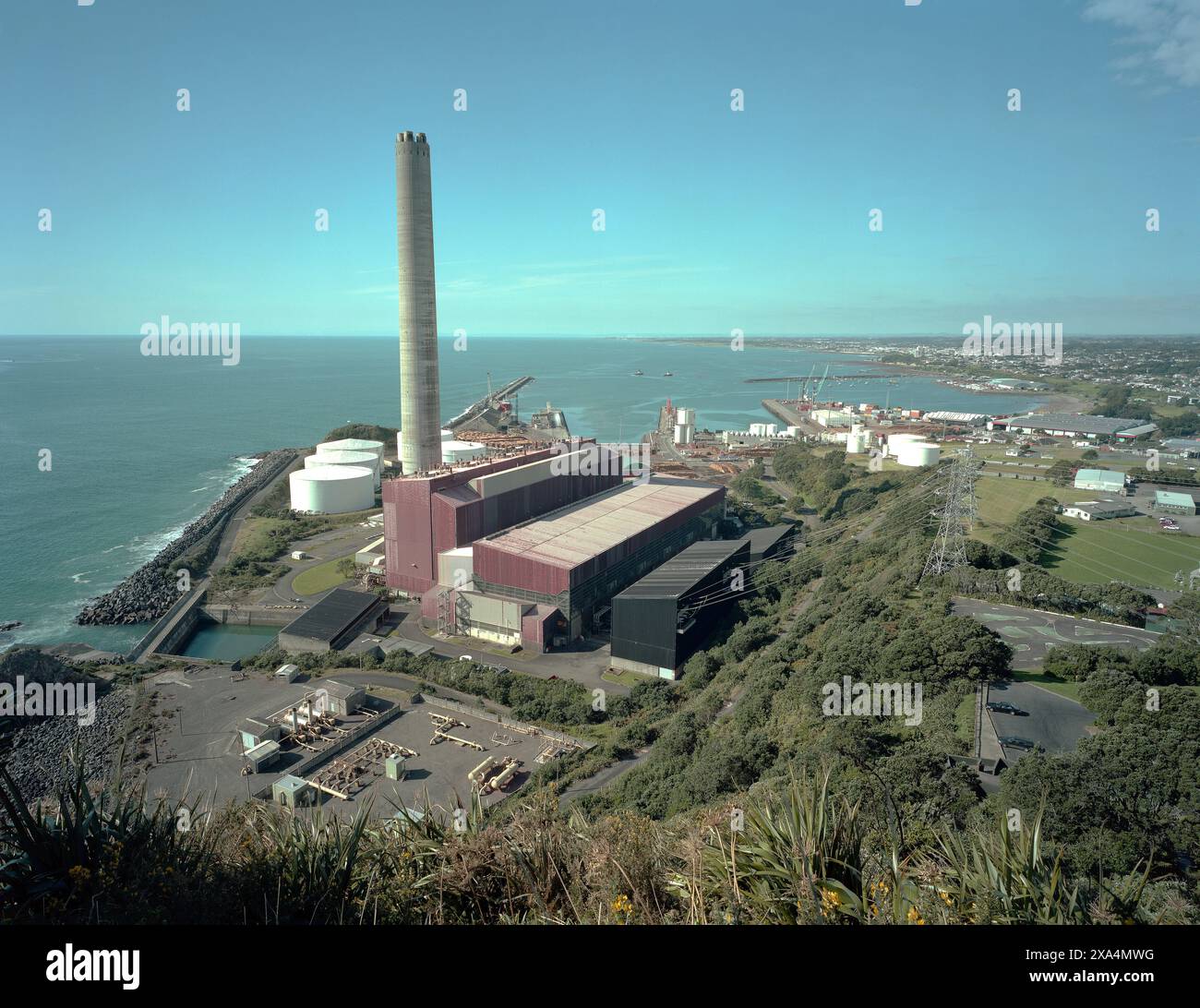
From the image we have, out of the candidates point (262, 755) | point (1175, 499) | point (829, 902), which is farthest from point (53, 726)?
point (1175, 499)

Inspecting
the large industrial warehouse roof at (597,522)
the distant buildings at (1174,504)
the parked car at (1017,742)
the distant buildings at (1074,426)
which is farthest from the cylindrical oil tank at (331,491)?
the distant buildings at (1074,426)

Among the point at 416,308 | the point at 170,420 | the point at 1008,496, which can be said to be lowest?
the point at 1008,496

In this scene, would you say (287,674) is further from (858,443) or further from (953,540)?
(858,443)

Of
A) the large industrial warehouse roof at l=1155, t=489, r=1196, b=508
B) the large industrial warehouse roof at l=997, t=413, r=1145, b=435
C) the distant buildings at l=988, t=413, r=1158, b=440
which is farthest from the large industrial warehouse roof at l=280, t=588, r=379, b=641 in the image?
the large industrial warehouse roof at l=997, t=413, r=1145, b=435

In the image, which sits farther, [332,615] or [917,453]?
[917,453]

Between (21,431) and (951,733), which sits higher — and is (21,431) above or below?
above

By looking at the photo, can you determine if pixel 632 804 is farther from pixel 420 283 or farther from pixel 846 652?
pixel 420 283
